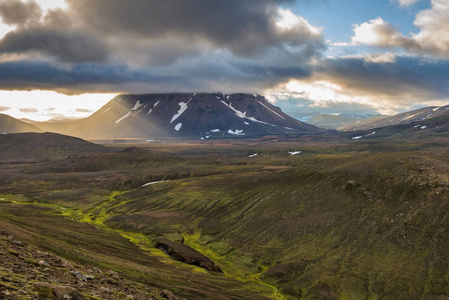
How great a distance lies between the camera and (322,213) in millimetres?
103438

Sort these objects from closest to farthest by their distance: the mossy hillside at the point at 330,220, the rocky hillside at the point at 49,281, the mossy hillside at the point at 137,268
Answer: the rocky hillside at the point at 49,281, the mossy hillside at the point at 137,268, the mossy hillside at the point at 330,220

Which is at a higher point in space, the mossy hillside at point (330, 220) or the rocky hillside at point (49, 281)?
the rocky hillside at point (49, 281)

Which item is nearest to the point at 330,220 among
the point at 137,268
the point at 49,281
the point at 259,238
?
the point at 259,238

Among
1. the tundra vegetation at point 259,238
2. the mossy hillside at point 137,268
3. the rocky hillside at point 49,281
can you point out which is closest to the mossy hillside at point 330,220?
the tundra vegetation at point 259,238

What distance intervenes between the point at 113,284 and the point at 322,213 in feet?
259

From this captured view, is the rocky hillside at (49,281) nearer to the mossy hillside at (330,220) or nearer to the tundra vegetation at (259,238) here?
the tundra vegetation at (259,238)

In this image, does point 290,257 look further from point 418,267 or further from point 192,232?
point 192,232

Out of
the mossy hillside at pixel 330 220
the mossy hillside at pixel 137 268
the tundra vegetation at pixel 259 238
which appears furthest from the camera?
the mossy hillside at pixel 330 220

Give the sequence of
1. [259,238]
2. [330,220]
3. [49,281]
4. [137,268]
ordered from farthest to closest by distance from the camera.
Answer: [259,238]
[330,220]
[137,268]
[49,281]

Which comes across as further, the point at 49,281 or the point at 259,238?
the point at 259,238

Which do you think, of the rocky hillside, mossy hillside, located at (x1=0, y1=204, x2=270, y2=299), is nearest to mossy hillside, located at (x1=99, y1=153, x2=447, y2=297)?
mossy hillside, located at (x1=0, y1=204, x2=270, y2=299)

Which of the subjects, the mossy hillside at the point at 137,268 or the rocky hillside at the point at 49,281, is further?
the mossy hillside at the point at 137,268

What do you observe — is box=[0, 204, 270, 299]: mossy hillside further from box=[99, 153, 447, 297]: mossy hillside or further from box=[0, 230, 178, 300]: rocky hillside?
box=[99, 153, 447, 297]: mossy hillside

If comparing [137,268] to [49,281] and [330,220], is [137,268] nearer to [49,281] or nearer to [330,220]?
[49,281]
